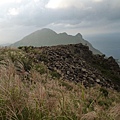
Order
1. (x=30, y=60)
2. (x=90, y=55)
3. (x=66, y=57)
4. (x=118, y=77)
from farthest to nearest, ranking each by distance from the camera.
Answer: (x=90, y=55)
(x=118, y=77)
(x=66, y=57)
(x=30, y=60)

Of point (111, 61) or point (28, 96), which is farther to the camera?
point (111, 61)

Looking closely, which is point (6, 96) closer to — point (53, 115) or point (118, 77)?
point (53, 115)

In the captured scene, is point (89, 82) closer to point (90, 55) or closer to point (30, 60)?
point (30, 60)

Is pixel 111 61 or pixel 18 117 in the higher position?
pixel 18 117

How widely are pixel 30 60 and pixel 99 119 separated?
35.4 ft

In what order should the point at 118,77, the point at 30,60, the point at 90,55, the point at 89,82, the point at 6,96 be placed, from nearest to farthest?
the point at 6,96 → the point at 30,60 → the point at 89,82 → the point at 118,77 → the point at 90,55

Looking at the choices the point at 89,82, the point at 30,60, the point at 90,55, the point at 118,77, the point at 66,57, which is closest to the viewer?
the point at 30,60

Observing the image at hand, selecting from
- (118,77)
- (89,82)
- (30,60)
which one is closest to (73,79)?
(89,82)

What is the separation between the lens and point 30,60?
602 inches

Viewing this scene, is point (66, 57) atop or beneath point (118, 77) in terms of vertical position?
atop

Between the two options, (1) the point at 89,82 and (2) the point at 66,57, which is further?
(2) the point at 66,57

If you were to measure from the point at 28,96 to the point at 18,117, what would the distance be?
1.72 feet

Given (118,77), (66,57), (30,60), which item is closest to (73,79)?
(30,60)

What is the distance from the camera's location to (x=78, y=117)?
14.7 feet
